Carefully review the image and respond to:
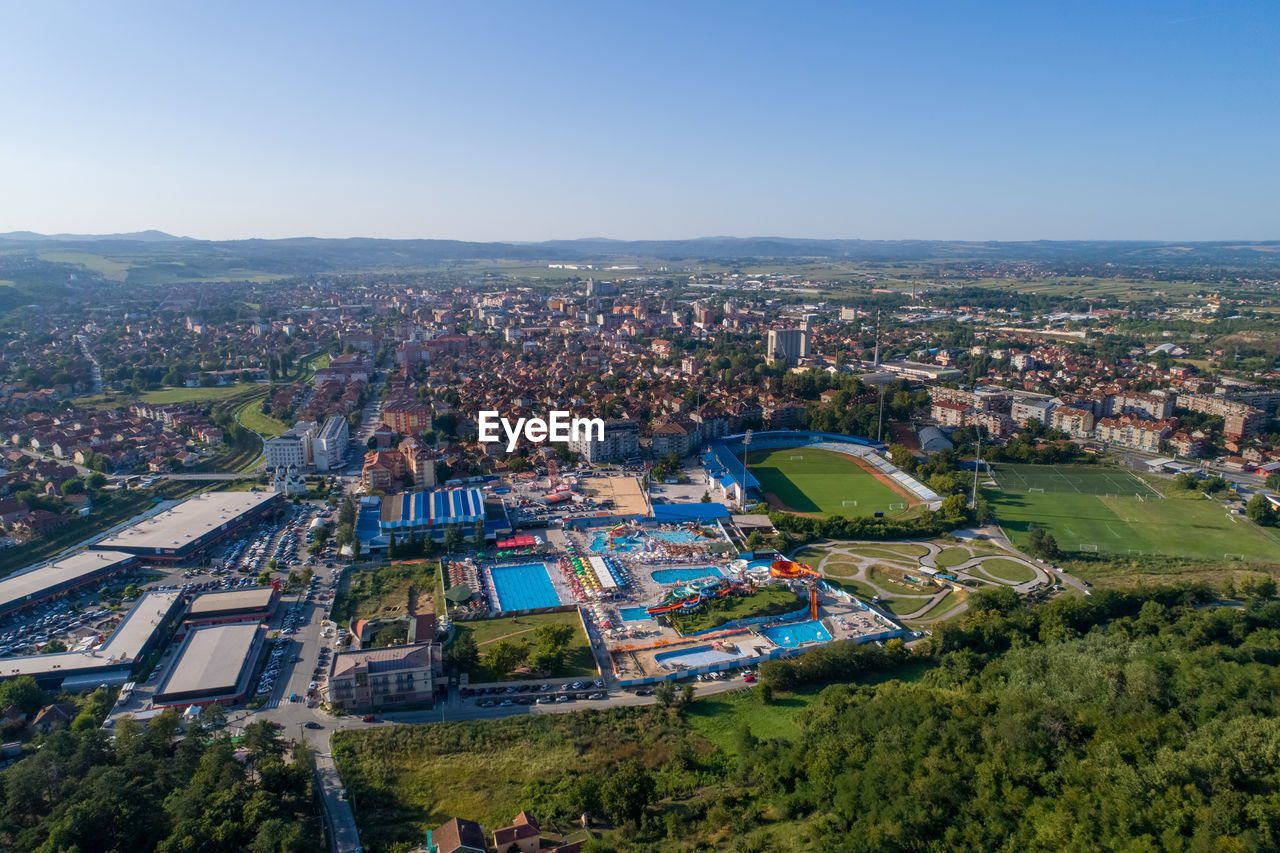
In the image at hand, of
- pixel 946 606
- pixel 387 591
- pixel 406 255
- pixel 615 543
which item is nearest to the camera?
pixel 946 606

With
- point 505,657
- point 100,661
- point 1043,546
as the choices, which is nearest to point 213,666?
point 100,661

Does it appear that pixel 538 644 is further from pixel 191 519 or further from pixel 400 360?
pixel 400 360

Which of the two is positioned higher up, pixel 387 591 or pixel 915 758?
pixel 915 758

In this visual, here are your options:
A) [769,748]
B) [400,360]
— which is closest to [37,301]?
[400,360]

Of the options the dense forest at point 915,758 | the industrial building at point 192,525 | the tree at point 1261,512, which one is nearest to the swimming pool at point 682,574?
the dense forest at point 915,758

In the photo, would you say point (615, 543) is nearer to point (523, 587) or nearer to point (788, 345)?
point (523, 587)

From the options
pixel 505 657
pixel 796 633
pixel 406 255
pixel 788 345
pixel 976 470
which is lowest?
pixel 796 633
